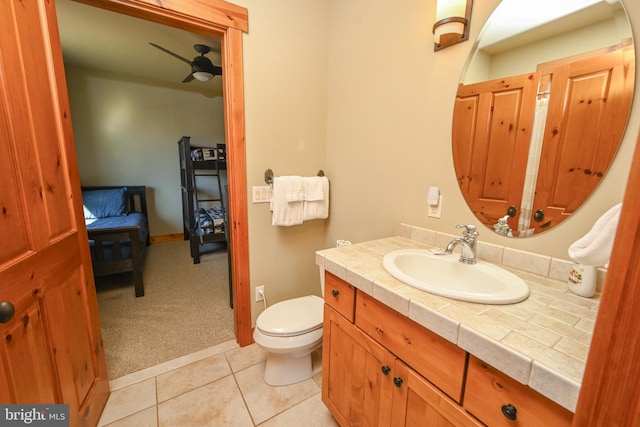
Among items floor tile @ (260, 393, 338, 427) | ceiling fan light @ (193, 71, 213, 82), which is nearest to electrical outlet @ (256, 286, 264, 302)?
floor tile @ (260, 393, 338, 427)

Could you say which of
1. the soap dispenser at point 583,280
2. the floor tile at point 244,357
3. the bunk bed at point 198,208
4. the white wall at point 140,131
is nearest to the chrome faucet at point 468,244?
the soap dispenser at point 583,280

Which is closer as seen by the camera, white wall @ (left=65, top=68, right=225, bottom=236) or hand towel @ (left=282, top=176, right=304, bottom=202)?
hand towel @ (left=282, top=176, right=304, bottom=202)

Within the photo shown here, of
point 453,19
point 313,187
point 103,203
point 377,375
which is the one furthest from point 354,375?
point 103,203

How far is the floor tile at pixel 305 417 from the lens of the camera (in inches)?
51.6

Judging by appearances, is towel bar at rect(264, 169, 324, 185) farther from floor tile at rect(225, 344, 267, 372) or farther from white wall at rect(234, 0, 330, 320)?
floor tile at rect(225, 344, 267, 372)

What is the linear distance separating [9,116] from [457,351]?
1526 mm

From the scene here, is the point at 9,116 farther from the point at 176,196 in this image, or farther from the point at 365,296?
the point at 176,196

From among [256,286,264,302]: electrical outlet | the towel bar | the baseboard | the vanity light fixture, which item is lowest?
the baseboard

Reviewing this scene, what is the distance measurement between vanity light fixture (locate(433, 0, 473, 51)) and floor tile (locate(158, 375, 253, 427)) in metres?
2.08

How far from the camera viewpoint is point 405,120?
4.70 ft

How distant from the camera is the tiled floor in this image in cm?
132

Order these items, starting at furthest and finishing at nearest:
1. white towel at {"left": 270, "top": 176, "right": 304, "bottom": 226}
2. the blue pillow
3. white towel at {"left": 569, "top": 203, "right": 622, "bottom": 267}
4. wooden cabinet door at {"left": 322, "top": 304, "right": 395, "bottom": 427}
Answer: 1. the blue pillow
2. white towel at {"left": 270, "top": 176, "right": 304, "bottom": 226}
3. wooden cabinet door at {"left": 322, "top": 304, "right": 395, "bottom": 427}
4. white towel at {"left": 569, "top": 203, "right": 622, "bottom": 267}

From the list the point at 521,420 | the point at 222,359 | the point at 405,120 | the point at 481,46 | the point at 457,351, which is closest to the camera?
the point at 521,420

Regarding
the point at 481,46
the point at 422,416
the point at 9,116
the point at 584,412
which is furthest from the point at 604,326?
the point at 9,116
